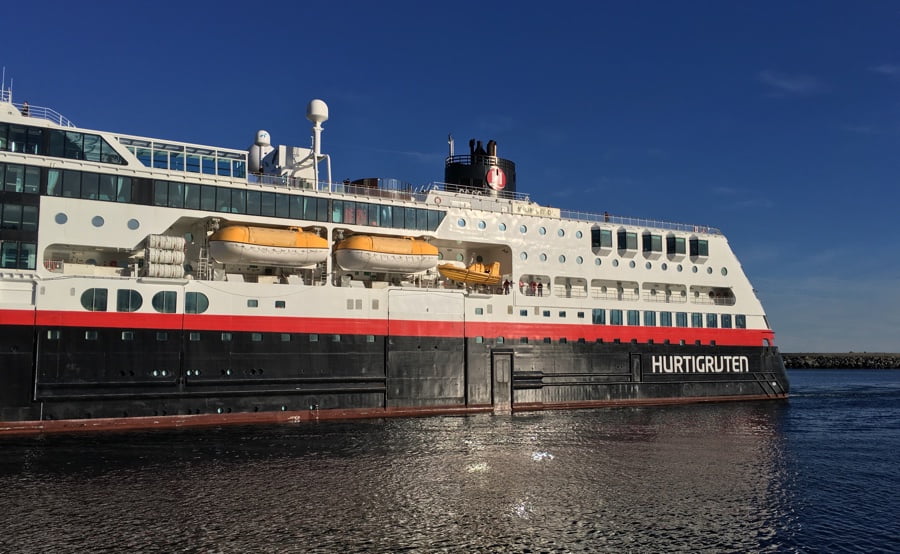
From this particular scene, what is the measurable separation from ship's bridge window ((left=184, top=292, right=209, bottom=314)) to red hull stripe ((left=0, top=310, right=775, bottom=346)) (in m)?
0.24

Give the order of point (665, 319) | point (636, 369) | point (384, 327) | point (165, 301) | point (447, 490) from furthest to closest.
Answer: point (665, 319), point (636, 369), point (384, 327), point (165, 301), point (447, 490)

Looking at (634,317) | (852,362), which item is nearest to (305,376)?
(634,317)

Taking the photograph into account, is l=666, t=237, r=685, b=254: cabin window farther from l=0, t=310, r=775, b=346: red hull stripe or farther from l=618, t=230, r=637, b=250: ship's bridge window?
l=0, t=310, r=775, b=346: red hull stripe

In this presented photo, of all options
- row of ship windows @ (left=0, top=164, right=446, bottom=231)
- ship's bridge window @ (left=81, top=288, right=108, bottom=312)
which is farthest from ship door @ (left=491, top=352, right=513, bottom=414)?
ship's bridge window @ (left=81, top=288, right=108, bottom=312)

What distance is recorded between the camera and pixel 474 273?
3509 cm

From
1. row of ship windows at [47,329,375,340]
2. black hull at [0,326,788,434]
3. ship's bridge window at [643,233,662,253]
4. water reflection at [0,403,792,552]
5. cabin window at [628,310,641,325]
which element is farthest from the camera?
ship's bridge window at [643,233,662,253]

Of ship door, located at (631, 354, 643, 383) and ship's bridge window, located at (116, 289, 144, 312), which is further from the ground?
ship's bridge window, located at (116, 289, 144, 312)

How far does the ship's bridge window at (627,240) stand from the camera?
132 ft

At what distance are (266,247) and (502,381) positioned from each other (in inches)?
516

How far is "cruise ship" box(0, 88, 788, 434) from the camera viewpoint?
1054 inches

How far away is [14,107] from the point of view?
91.0 feet

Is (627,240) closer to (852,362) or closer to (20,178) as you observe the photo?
(20,178)

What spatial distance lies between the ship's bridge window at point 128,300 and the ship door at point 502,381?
1618 cm

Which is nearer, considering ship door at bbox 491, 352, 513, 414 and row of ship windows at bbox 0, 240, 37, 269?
row of ship windows at bbox 0, 240, 37, 269
